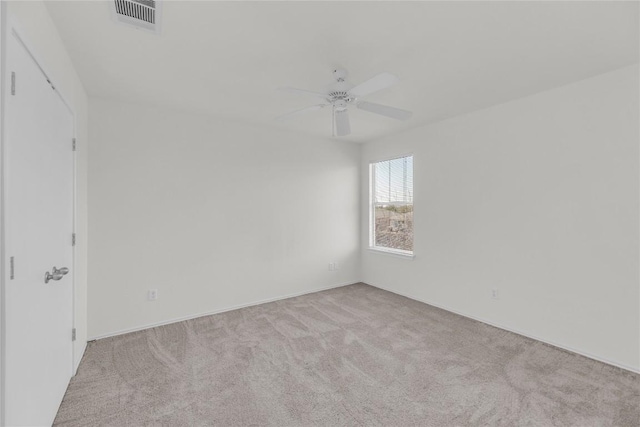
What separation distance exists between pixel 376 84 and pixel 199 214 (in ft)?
8.38

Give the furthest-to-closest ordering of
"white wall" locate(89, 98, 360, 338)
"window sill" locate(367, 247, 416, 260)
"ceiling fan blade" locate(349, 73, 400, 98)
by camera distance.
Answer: "window sill" locate(367, 247, 416, 260) < "white wall" locate(89, 98, 360, 338) < "ceiling fan blade" locate(349, 73, 400, 98)

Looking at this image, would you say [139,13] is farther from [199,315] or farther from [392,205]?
[392,205]

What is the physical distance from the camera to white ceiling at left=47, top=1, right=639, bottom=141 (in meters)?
1.66

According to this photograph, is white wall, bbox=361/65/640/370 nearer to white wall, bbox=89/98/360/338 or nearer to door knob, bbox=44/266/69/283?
white wall, bbox=89/98/360/338

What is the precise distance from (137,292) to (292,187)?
7.48 feet

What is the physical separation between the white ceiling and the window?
1.52 m

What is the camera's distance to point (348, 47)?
200cm

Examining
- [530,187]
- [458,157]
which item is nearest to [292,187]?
[458,157]

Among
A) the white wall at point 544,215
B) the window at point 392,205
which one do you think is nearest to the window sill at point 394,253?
the window at point 392,205

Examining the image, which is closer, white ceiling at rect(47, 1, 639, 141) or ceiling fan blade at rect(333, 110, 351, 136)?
white ceiling at rect(47, 1, 639, 141)

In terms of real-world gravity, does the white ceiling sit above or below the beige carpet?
above

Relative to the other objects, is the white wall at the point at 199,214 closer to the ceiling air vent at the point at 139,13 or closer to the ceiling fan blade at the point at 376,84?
the ceiling air vent at the point at 139,13

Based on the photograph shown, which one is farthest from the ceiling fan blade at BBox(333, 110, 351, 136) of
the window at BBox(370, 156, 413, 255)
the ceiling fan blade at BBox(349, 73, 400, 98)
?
the window at BBox(370, 156, 413, 255)

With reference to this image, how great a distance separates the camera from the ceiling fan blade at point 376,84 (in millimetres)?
1760
